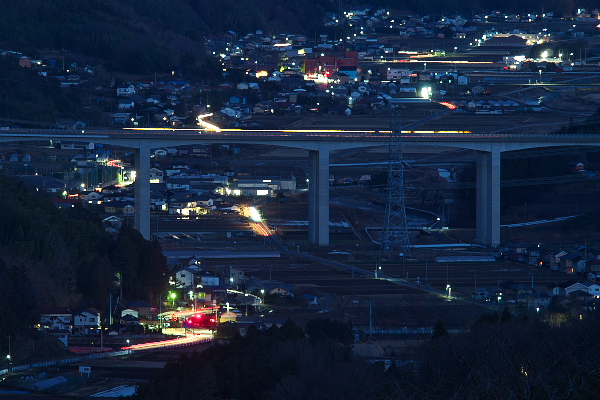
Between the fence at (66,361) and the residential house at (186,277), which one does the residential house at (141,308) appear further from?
the fence at (66,361)

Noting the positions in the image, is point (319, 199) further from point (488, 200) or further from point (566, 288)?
point (566, 288)

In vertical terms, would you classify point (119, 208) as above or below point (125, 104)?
below

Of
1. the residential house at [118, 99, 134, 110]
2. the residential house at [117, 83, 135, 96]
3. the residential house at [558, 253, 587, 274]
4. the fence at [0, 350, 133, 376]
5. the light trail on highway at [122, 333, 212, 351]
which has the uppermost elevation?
the residential house at [117, 83, 135, 96]

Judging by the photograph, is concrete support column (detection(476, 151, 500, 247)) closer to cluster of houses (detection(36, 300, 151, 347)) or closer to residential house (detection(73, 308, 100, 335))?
cluster of houses (detection(36, 300, 151, 347))

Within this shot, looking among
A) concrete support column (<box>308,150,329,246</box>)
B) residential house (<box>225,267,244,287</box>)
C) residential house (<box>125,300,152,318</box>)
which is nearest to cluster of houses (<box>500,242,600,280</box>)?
concrete support column (<box>308,150,329,246</box>)

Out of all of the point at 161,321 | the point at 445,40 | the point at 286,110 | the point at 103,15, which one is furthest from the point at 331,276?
the point at 445,40

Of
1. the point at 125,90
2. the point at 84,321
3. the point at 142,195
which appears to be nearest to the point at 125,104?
the point at 125,90
